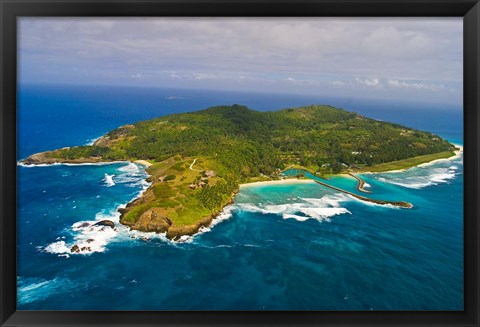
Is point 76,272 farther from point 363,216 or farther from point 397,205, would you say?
point 397,205

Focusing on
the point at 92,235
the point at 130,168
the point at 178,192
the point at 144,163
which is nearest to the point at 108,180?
the point at 130,168

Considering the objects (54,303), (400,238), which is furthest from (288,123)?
(54,303)

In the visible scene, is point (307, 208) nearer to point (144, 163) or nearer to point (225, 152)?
point (225, 152)

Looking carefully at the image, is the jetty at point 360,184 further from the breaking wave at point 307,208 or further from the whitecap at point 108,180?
the whitecap at point 108,180

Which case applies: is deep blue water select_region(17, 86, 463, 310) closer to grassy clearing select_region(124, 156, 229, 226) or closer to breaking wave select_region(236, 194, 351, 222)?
breaking wave select_region(236, 194, 351, 222)

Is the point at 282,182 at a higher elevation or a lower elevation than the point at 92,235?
higher

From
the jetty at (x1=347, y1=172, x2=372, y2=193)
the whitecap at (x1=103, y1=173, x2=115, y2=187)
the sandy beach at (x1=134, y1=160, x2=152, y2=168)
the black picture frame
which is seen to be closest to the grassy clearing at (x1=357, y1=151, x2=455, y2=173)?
the jetty at (x1=347, y1=172, x2=372, y2=193)

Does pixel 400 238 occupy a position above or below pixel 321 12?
below
